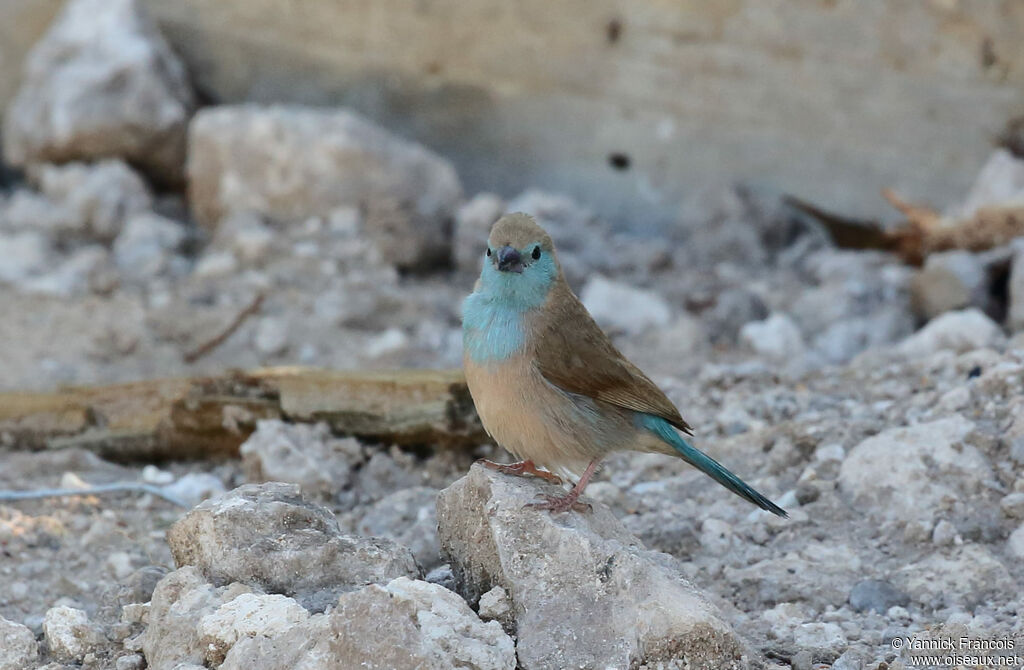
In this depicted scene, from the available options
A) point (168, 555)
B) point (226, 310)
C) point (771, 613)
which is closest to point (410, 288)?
point (226, 310)

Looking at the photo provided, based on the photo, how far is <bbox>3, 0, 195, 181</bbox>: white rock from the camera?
24.7ft

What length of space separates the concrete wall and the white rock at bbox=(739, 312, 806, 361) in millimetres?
1468

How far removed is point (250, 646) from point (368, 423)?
191 cm

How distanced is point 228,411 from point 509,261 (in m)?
1.56

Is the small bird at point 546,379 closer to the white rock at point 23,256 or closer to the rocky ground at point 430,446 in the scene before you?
the rocky ground at point 430,446

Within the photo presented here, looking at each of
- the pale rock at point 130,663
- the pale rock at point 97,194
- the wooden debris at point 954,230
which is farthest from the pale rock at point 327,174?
the pale rock at point 130,663

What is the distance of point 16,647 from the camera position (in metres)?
3.10

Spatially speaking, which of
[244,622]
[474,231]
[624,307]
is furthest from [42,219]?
[244,622]

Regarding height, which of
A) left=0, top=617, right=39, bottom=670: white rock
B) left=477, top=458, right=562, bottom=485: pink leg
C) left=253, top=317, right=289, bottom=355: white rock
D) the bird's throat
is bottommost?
left=253, top=317, right=289, bottom=355: white rock

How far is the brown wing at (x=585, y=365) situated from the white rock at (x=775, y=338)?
223 cm

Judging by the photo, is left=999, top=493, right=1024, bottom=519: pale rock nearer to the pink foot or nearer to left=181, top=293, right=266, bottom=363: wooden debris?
the pink foot

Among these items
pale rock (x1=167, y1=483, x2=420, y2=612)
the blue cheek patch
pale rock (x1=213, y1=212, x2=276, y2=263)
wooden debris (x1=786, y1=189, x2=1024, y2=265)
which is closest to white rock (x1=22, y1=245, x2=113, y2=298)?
pale rock (x1=213, y1=212, x2=276, y2=263)

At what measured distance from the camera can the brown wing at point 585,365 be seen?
3660 millimetres

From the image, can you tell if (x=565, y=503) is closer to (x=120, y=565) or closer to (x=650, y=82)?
(x=120, y=565)
